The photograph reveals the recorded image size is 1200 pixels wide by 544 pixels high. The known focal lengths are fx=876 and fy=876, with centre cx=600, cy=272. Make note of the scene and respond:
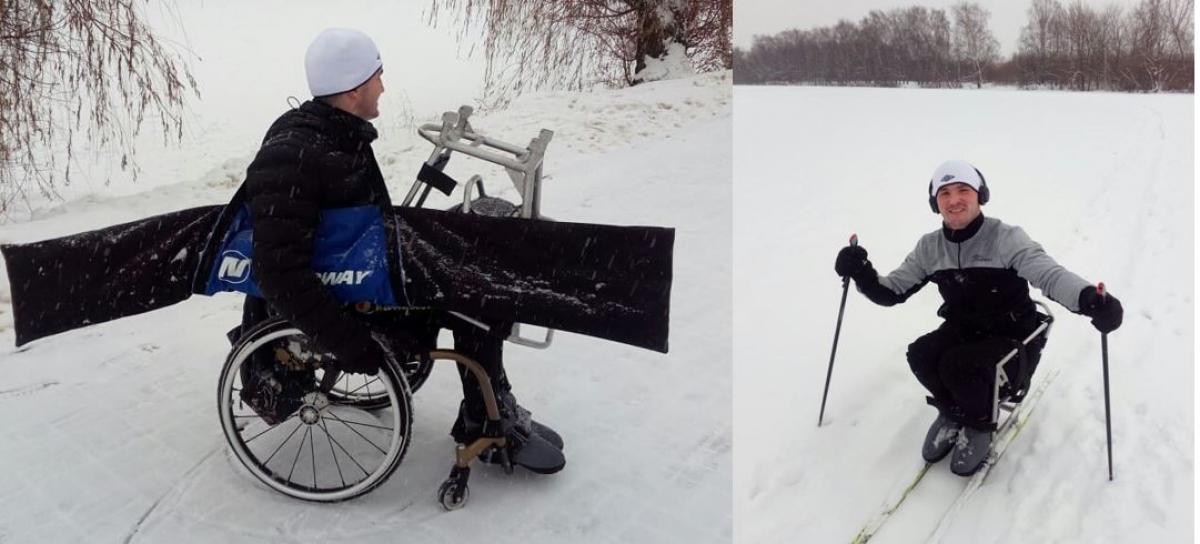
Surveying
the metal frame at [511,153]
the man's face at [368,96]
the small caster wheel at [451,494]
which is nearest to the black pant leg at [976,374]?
the metal frame at [511,153]

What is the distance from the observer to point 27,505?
219cm

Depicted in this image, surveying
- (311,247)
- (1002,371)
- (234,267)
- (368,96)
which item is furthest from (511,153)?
(1002,371)

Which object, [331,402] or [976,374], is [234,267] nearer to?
[331,402]

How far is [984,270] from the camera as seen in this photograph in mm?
2562

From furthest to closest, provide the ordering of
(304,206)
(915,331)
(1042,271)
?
1. (915,331)
2. (1042,271)
3. (304,206)

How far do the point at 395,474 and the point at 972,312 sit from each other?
1743 millimetres

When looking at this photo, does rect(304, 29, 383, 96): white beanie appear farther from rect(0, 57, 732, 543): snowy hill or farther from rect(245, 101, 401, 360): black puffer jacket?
rect(0, 57, 732, 543): snowy hill

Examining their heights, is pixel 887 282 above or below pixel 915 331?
above

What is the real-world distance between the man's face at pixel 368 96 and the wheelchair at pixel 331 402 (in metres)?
0.16

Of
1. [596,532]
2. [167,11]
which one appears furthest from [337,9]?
[596,532]

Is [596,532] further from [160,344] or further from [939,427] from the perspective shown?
[160,344]

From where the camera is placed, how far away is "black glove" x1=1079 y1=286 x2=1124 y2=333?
2227 mm

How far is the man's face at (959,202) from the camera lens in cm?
252

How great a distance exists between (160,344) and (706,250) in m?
2.39
